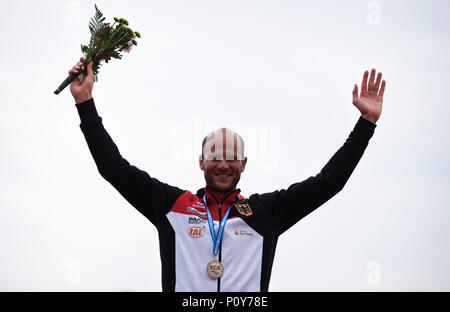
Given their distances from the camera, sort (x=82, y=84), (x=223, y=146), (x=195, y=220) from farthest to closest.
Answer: (x=223, y=146), (x=195, y=220), (x=82, y=84)

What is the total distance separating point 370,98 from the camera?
6230 millimetres

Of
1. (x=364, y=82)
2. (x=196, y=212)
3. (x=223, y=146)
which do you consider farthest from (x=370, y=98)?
(x=196, y=212)

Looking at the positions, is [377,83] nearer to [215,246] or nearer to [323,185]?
[323,185]

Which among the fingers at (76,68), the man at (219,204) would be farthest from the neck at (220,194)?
the fingers at (76,68)

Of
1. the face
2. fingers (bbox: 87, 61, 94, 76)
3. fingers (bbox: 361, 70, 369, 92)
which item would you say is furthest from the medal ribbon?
fingers (bbox: 361, 70, 369, 92)

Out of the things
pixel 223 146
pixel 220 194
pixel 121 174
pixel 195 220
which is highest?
pixel 223 146

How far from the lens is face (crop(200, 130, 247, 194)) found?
5.92 m

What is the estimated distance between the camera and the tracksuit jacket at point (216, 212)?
5.65 m

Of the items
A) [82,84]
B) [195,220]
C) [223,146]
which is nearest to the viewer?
[82,84]

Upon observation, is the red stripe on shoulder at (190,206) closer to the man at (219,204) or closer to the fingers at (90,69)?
the man at (219,204)

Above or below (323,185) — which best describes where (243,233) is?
below

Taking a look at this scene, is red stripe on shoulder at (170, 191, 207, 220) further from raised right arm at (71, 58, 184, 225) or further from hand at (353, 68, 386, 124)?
hand at (353, 68, 386, 124)

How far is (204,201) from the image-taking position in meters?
6.02

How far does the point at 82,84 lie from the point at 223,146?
1325 millimetres
